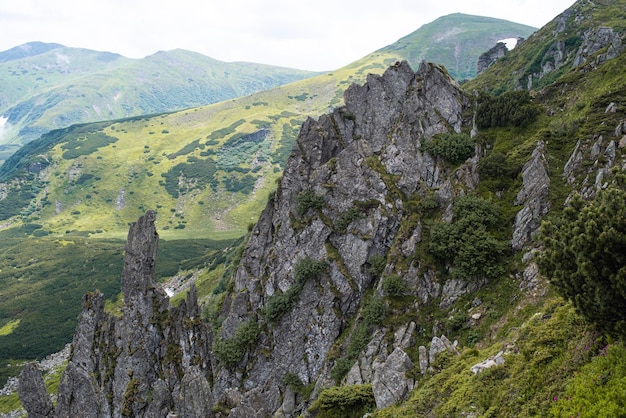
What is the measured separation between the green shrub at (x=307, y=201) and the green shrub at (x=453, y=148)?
15.3m

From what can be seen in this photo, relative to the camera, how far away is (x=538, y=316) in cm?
1978

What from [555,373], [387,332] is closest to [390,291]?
[387,332]

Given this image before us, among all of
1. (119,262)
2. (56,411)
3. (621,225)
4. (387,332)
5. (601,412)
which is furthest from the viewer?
(119,262)

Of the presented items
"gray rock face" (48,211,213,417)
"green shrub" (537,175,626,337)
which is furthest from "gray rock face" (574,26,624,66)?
"gray rock face" (48,211,213,417)

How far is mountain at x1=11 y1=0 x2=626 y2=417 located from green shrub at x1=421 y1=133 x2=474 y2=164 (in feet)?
0.74

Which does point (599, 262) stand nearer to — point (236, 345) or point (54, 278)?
point (236, 345)

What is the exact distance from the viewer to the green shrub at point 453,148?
4369 cm

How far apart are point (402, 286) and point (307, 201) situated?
1926 centimetres

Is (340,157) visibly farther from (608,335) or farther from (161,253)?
(161,253)

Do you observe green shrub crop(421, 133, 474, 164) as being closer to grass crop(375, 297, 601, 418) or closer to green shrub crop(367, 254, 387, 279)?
green shrub crop(367, 254, 387, 279)

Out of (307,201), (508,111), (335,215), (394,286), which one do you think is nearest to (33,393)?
(307,201)

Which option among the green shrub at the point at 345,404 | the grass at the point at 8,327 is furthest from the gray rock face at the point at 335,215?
the grass at the point at 8,327

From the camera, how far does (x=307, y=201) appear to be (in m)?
49.9

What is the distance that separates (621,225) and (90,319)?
59.3m
